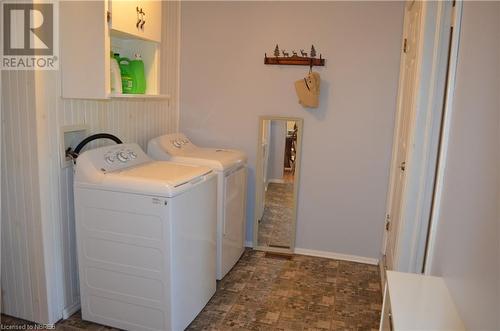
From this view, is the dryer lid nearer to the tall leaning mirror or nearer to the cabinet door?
the tall leaning mirror

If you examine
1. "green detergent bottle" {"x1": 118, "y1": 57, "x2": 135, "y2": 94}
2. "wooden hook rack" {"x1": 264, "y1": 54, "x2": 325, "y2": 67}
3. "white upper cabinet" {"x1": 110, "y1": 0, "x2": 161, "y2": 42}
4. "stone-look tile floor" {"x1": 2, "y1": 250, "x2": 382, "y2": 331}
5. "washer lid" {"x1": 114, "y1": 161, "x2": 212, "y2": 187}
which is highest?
"white upper cabinet" {"x1": 110, "y1": 0, "x2": 161, "y2": 42}

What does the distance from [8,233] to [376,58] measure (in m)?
2.69

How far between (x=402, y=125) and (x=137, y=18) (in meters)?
1.81

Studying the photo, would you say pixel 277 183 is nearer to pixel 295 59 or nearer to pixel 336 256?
pixel 336 256

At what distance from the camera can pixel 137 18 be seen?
2.30 metres

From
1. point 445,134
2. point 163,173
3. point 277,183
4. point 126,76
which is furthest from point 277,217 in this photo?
point 445,134

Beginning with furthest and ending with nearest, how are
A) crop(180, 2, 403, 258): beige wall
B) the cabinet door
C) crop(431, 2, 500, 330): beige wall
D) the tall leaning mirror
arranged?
the tall leaning mirror → crop(180, 2, 403, 258): beige wall → the cabinet door → crop(431, 2, 500, 330): beige wall

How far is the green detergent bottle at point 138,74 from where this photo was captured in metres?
2.53

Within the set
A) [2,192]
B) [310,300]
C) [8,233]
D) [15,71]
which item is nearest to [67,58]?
[15,71]

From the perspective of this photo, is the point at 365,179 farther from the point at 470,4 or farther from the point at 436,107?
the point at 470,4

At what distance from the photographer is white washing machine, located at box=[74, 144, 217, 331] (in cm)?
195

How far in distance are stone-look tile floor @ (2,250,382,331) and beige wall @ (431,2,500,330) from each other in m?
0.92

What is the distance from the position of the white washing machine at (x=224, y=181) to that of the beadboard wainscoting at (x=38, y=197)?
561mm

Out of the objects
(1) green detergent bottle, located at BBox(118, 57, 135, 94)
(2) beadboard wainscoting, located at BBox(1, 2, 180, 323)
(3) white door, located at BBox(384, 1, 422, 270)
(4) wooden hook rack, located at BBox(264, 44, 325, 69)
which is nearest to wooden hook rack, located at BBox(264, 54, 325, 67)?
(4) wooden hook rack, located at BBox(264, 44, 325, 69)
